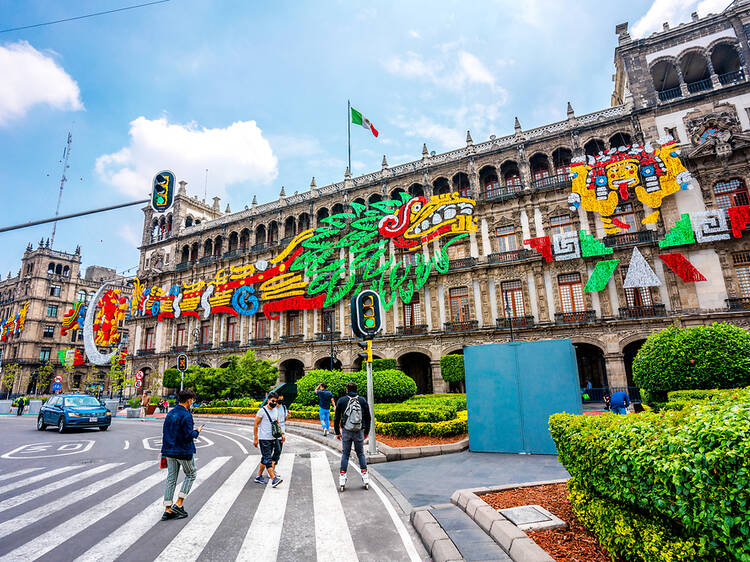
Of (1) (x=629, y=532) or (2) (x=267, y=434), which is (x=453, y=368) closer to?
(2) (x=267, y=434)

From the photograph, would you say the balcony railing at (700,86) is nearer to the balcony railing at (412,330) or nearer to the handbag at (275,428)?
the balcony railing at (412,330)

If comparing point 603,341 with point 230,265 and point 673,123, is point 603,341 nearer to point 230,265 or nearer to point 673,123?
point 673,123

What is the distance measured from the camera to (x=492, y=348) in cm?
1012

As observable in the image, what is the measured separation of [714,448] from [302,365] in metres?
32.5

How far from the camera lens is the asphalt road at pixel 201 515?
14.1 feet

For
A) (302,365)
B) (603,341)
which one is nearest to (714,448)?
(603,341)

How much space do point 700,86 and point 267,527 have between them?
3192 centimetres

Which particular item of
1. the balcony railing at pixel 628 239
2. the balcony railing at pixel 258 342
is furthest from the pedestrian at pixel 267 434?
the balcony railing at pixel 258 342

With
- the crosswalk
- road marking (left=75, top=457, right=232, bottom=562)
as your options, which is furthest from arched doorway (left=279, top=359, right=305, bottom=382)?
road marking (left=75, top=457, right=232, bottom=562)

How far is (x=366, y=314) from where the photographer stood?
10.1m

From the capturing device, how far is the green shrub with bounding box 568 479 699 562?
9.11 ft

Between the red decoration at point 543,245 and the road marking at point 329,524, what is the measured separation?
20412 millimetres

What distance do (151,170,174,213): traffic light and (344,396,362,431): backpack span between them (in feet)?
22.9

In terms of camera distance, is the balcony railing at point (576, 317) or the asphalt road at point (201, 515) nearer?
the asphalt road at point (201, 515)
